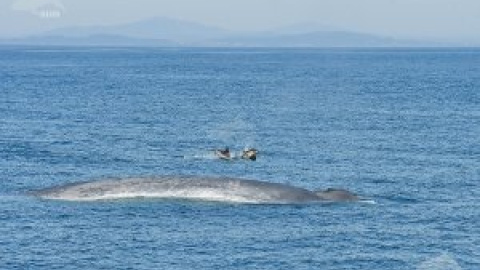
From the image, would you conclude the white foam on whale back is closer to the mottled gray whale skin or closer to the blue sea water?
the mottled gray whale skin

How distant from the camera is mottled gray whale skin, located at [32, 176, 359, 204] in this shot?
74.6m

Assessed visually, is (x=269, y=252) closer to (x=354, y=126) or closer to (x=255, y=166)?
(x=255, y=166)

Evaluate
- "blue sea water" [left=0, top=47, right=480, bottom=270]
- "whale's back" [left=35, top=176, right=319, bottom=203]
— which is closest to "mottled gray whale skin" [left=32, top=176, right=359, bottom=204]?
"whale's back" [left=35, top=176, right=319, bottom=203]

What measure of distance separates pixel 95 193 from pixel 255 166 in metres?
23.8

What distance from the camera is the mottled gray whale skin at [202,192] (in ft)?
245

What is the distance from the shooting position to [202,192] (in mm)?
74938

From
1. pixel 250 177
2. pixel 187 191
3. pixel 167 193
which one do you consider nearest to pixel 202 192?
pixel 187 191

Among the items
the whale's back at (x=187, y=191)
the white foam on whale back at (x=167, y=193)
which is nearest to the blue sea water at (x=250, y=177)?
the white foam on whale back at (x=167, y=193)

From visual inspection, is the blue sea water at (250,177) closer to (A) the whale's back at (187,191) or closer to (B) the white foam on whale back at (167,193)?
(B) the white foam on whale back at (167,193)

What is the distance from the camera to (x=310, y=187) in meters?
83.3

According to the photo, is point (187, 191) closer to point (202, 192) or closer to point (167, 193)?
point (202, 192)

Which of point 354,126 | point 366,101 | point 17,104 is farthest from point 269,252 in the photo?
point 366,101

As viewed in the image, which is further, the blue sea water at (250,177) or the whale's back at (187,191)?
the whale's back at (187,191)

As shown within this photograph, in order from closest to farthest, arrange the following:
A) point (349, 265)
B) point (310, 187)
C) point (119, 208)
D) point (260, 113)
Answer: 1. point (349, 265)
2. point (119, 208)
3. point (310, 187)
4. point (260, 113)
